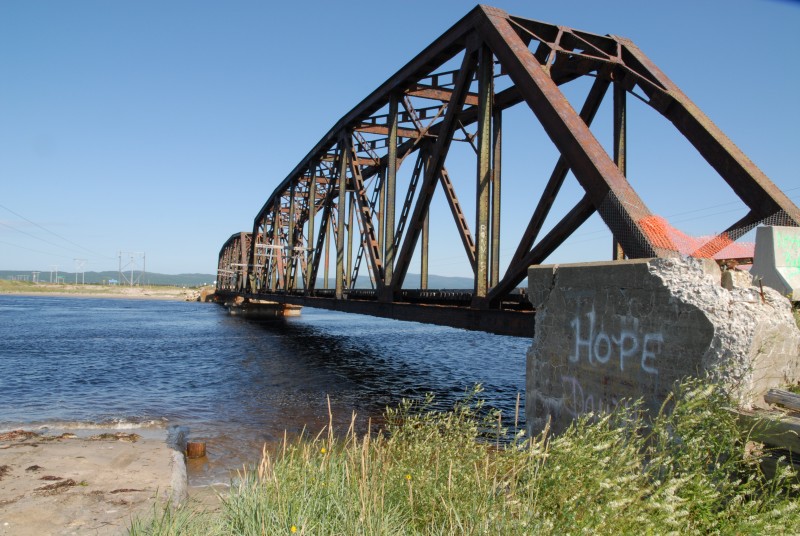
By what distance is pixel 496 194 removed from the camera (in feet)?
44.8

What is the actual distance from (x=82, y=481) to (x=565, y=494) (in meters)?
6.48

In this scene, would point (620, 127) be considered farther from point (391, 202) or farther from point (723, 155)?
point (391, 202)

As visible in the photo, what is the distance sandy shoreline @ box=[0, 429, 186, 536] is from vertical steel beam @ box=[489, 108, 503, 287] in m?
6.90

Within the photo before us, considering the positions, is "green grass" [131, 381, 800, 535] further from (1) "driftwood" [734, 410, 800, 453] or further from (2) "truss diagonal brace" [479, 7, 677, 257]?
(2) "truss diagonal brace" [479, 7, 677, 257]

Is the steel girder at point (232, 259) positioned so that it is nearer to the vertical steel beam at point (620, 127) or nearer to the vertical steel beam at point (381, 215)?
the vertical steel beam at point (381, 215)

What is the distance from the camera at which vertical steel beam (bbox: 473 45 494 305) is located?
12305 millimetres

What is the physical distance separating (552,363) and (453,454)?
7.74 feet

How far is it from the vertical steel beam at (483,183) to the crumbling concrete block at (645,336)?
4392 millimetres

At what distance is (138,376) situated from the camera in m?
19.5

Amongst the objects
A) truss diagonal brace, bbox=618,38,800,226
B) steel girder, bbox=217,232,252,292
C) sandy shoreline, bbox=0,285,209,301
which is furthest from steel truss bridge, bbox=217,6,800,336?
sandy shoreline, bbox=0,285,209,301

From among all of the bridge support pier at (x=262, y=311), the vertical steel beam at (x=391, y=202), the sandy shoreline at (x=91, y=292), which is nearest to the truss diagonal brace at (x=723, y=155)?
the vertical steel beam at (x=391, y=202)

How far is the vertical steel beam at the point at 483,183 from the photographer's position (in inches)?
484

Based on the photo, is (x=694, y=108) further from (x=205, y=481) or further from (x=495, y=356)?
(x=495, y=356)

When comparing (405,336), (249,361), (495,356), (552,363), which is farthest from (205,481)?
(405,336)
